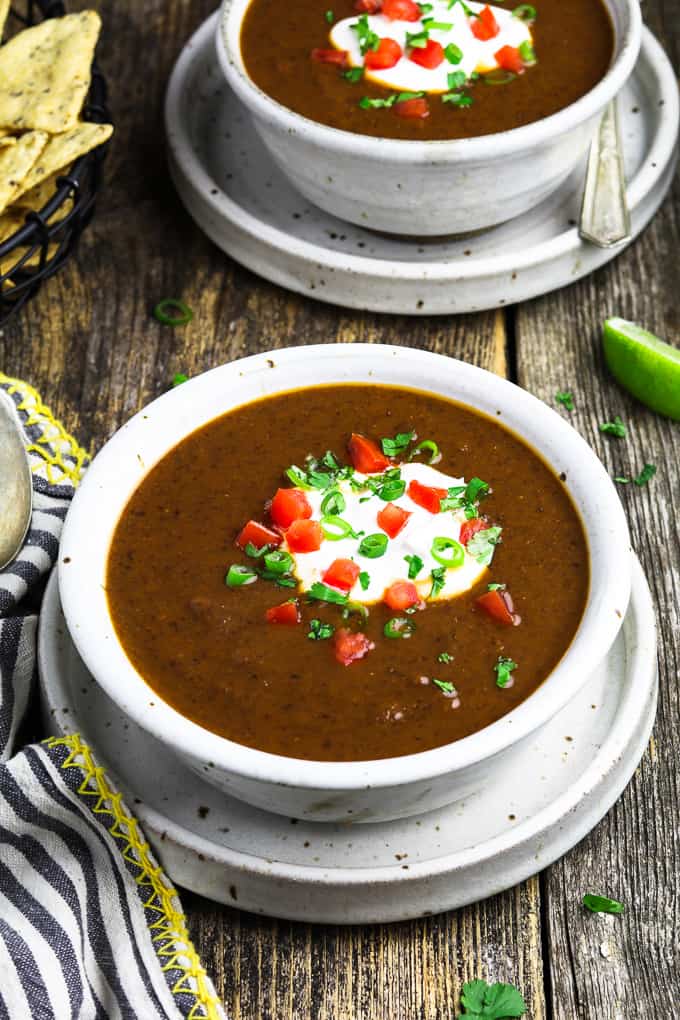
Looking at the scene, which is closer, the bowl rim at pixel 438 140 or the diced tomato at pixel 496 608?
the diced tomato at pixel 496 608

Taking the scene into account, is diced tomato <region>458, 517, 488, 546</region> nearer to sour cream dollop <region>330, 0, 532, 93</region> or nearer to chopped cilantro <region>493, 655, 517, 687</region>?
chopped cilantro <region>493, 655, 517, 687</region>

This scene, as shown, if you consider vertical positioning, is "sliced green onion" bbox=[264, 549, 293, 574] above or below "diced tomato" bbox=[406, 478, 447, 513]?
below

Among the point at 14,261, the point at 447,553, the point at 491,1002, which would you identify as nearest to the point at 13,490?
the point at 14,261

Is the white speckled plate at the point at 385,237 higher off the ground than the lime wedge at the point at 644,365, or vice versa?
the white speckled plate at the point at 385,237

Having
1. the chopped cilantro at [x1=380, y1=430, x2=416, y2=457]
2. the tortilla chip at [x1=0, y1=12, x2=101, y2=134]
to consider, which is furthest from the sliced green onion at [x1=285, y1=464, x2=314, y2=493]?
the tortilla chip at [x1=0, y1=12, x2=101, y2=134]

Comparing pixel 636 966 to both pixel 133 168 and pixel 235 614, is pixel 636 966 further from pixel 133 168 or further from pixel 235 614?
pixel 133 168

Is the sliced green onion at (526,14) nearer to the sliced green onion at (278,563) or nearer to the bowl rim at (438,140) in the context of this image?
the bowl rim at (438,140)

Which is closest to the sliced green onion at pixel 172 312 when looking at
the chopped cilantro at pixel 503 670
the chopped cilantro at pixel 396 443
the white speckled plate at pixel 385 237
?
the white speckled plate at pixel 385 237
